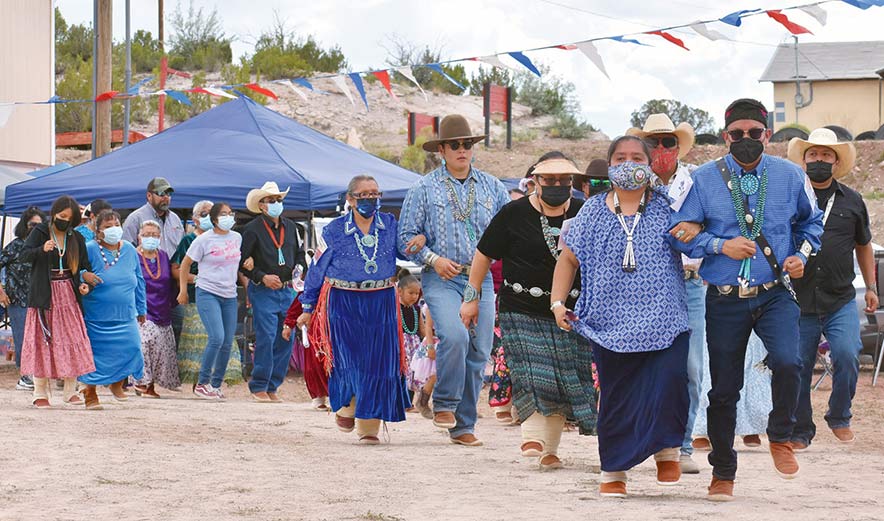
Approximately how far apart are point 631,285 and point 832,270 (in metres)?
2.73

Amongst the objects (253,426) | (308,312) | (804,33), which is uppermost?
(804,33)

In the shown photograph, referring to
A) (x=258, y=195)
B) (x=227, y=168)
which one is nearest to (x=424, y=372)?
(x=258, y=195)

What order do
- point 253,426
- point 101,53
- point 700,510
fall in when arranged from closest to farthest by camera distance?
point 700,510, point 253,426, point 101,53

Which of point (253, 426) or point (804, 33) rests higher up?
point (804, 33)

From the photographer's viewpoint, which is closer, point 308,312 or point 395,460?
point 395,460

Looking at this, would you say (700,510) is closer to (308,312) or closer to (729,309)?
(729,309)

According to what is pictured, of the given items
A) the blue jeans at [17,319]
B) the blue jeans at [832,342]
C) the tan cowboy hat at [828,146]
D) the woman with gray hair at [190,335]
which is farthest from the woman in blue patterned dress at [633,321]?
the blue jeans at [17,319]

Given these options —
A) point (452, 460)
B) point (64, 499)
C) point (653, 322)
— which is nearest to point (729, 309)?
point (653, 322)

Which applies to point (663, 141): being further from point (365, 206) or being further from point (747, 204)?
point (365, 206)

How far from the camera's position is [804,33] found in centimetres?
1315

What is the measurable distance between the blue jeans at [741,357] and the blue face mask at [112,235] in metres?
6.81

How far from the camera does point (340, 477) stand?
7938mm

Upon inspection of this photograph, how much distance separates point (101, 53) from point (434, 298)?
50.7 ft

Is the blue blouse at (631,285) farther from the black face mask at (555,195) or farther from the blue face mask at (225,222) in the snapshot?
the blue face mask at (225,222)
